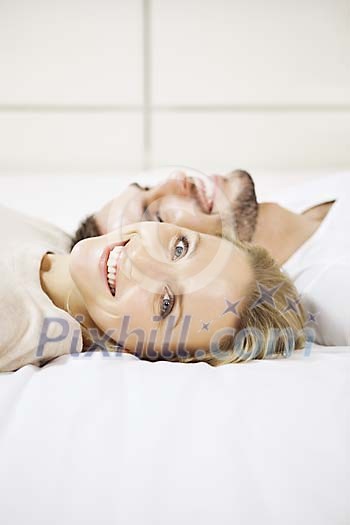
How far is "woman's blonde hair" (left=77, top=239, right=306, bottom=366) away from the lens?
1053mm

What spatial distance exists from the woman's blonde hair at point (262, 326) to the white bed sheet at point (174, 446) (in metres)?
0.19

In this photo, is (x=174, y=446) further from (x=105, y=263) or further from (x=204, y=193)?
(x=204, y=193)

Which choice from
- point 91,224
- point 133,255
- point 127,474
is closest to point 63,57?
point 91,224

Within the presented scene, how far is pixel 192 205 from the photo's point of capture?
1510mm

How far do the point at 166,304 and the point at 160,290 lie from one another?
0.09ft

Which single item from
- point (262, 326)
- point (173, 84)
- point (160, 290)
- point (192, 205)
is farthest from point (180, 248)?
point (173, 84)

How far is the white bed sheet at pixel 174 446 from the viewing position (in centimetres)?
63

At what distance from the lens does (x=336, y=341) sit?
1150mm

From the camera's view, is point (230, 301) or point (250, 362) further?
point (230, 301)

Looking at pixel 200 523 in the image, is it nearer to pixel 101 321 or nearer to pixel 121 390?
pixel 121 390

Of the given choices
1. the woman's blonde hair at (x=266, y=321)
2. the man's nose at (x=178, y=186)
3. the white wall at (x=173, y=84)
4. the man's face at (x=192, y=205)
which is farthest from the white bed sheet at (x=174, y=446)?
the white wall at (x=173, y=84)

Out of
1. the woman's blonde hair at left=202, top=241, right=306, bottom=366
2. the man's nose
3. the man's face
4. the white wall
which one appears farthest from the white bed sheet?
the white wall

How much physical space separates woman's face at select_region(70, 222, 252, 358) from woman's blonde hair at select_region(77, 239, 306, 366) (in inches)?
0.8

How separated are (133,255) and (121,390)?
0.32 metres
